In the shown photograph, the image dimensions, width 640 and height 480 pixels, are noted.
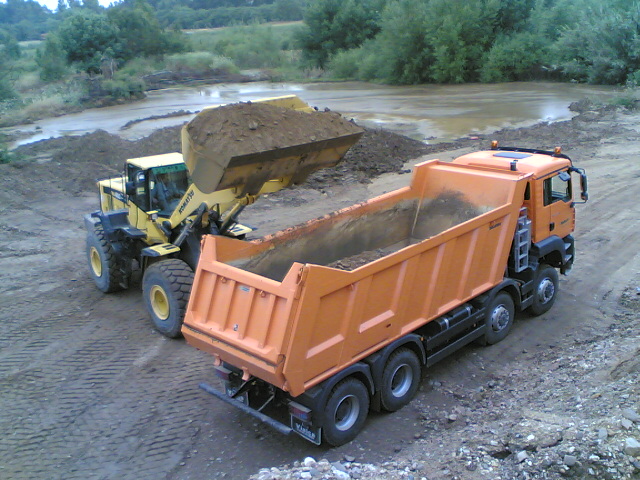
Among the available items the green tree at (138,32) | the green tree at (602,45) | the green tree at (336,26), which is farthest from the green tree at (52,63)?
the green tree at (602,45)

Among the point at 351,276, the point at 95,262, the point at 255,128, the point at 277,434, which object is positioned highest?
the point at 255,128

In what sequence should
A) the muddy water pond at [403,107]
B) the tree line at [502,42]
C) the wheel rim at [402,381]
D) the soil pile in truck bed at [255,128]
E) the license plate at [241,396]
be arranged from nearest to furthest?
the license plate at [241,396] → the wheel rim at [402,381] → the soil pile in truck bed at [255,128] → the muddy water pond at [403,107] → the tree line at [502,42]

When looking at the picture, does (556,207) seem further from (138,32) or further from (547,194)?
(138,32)

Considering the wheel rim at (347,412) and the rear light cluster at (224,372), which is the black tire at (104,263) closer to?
the rear light cluster at (224,372)

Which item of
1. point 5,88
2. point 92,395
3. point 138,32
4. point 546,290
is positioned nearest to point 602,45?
point 546,290

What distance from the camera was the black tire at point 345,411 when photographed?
592 cm

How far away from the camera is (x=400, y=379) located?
269 inches

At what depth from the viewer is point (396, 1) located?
4266cm

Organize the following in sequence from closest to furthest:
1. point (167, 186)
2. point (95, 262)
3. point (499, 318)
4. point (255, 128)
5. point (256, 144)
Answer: point (256, 144)
point (255, 128)
point (499, 318)
point (167, 186)
point (95, 262)

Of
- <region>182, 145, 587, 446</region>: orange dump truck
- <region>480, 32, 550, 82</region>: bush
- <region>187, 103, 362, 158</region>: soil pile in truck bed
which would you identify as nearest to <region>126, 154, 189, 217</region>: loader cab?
<region>187, 103, 362, 158</region>: soil pile in truck bed

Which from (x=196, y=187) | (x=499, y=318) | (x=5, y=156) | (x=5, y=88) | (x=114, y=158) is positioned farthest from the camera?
(x=5, y=88)

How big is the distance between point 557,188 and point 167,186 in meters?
5.77

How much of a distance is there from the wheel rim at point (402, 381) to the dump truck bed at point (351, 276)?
0.45 m

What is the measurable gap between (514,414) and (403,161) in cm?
1296
